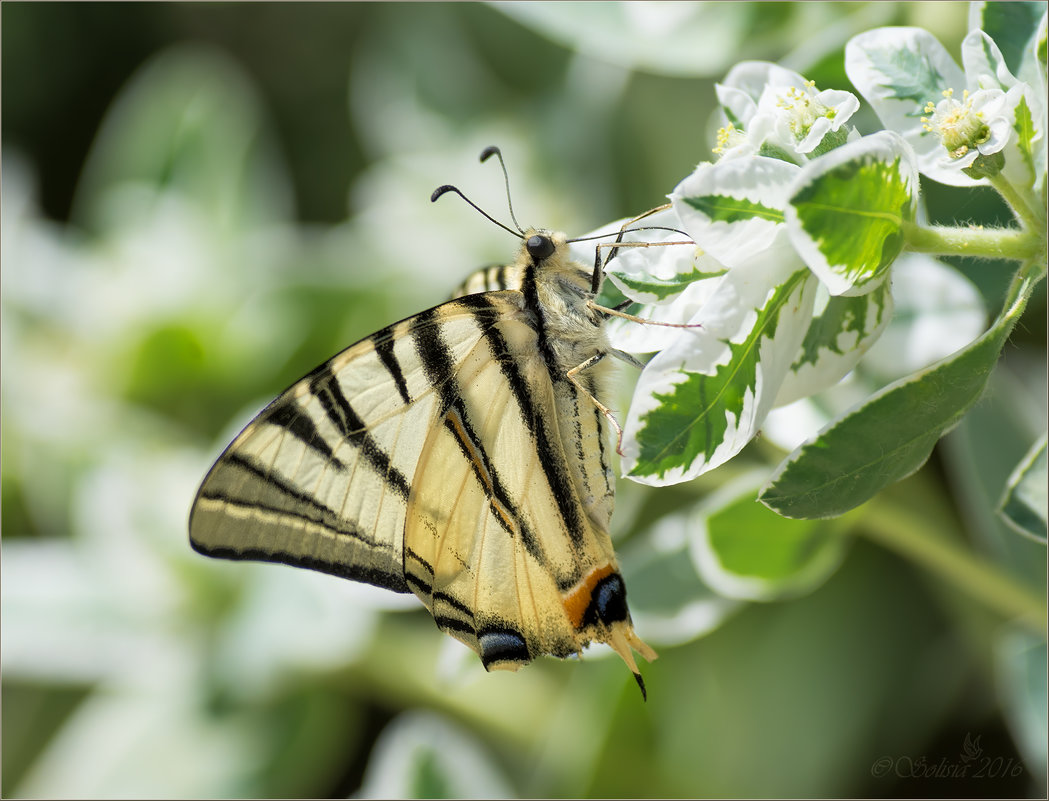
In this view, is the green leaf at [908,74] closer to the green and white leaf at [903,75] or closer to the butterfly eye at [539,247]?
the green and white leaf at [903,75]

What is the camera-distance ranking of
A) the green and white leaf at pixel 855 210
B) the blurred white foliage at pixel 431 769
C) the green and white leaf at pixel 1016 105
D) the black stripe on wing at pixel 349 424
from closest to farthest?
the green and white leaf at pixel 855 210, the green and white leaf at pixel 1016 105, the black stripe on wing at pixel 349 424, the blurred white foliage at pixel 431 769

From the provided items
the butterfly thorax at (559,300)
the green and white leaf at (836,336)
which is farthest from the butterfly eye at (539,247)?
the green and white leaf at (836,336)

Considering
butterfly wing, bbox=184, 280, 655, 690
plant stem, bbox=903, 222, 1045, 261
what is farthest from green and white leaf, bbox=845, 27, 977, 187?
butterfly wing, bbox=184, 280, 655, 690

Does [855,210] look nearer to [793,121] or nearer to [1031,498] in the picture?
[793,121]

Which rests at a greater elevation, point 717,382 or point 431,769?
point 717,382

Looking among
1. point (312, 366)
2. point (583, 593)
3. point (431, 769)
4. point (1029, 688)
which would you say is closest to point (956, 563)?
point (1029, 688)

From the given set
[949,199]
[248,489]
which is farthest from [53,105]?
[949,199]

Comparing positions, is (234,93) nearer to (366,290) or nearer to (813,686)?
(366,290)
